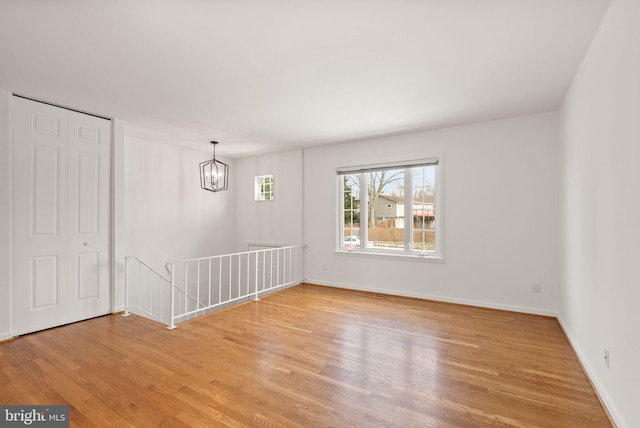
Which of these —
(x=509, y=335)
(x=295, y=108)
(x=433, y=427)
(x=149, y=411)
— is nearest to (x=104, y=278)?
(x=149, y=411)

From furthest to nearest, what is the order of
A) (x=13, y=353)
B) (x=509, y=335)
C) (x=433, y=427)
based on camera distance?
(x=509, y=335) < (x=13, y=353) < (x=433, y=427)

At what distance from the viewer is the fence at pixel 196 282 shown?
4484 mm

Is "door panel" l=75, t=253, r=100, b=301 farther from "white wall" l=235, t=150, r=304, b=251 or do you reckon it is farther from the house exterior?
the house exterior

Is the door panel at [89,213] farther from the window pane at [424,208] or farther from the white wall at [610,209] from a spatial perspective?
the white wall at [610,209]

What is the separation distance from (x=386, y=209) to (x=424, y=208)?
0.58 m

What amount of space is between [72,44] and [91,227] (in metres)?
2.21

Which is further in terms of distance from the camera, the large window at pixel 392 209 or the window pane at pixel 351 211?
the window pane at pixel 351 211

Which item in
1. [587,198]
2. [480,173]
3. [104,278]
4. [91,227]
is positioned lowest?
[104,278]

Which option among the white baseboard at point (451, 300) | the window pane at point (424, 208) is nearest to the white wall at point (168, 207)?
the white baseboard at point (451, 300)

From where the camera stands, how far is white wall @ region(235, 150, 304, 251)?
5.57 m

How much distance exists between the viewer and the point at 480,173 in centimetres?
399

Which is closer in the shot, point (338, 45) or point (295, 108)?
point (338, 45)

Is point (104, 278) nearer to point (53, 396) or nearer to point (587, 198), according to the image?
point (53, 396)

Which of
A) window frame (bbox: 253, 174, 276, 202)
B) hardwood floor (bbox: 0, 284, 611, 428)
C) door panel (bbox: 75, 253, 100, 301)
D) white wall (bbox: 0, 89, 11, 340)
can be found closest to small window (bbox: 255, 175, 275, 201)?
window frame (bbox: 253, 174, 276, 202)
